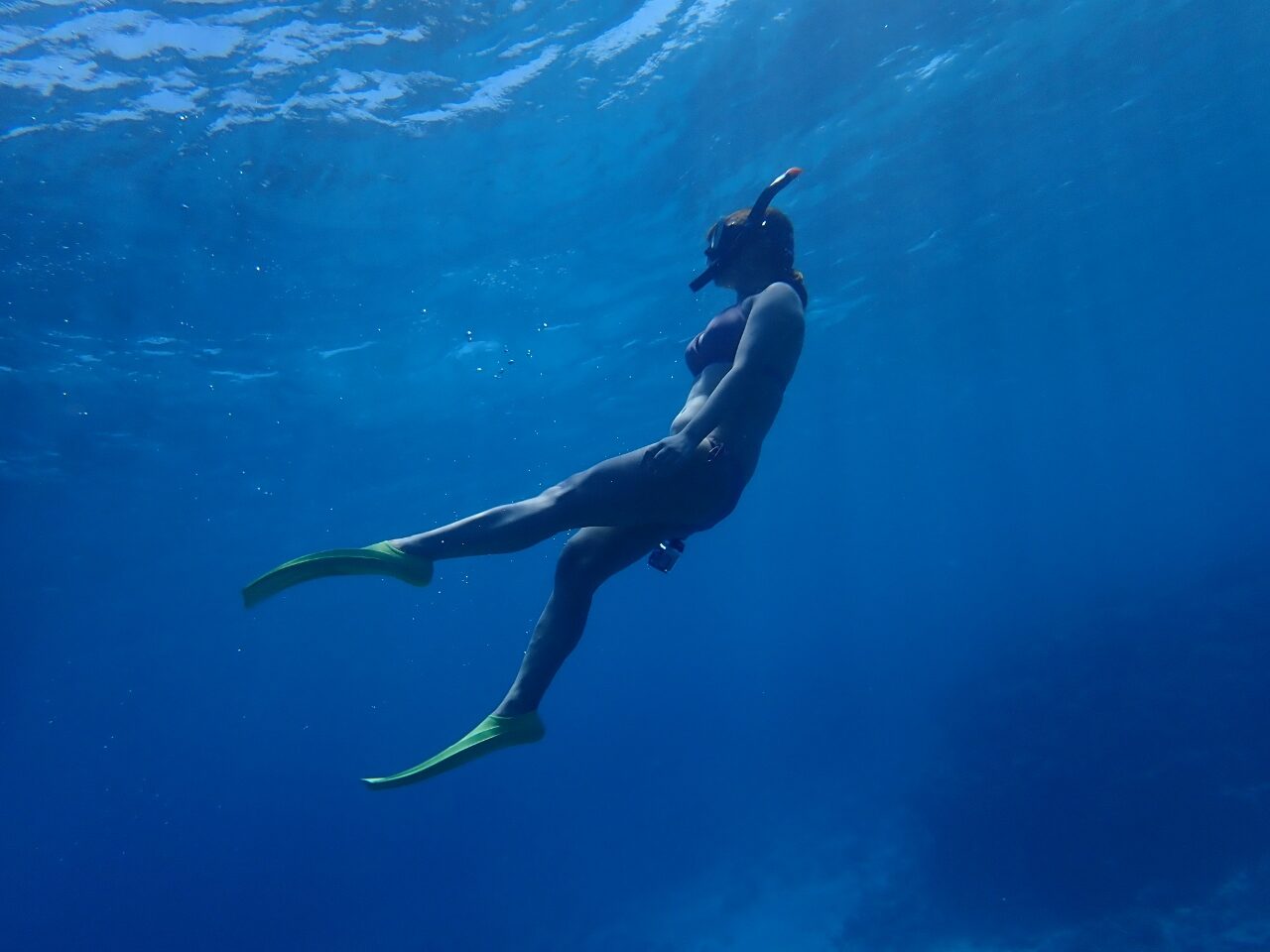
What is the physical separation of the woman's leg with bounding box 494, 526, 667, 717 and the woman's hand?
549 mm

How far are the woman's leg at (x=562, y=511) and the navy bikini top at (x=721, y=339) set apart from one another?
2.59 ft

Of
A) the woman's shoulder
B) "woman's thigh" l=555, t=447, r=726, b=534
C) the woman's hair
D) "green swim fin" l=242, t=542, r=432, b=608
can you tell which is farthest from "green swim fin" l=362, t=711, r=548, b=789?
the woman's hair

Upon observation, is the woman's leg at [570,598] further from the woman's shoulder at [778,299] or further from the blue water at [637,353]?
the blue water at [637,353]

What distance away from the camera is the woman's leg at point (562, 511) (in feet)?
10.8

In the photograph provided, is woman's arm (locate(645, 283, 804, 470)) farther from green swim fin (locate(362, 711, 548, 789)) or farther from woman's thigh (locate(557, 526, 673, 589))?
green swim fin (locate(362, 711, 548, 789))

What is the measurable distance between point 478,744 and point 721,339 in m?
2.30

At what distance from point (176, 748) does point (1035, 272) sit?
4261 inches

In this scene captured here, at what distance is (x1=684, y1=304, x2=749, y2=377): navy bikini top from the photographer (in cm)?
385

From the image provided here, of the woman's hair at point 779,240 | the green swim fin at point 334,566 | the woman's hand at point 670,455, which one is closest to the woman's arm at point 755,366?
the woman's hand at point 670,455

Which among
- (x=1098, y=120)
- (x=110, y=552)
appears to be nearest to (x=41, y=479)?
(x=110, y=552)

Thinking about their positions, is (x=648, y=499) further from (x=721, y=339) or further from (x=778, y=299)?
(x=778, y=299)

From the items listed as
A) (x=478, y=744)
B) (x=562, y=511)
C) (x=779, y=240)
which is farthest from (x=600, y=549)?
(x=779, y=240)

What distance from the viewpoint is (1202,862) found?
11.3m

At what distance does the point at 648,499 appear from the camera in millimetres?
3375
